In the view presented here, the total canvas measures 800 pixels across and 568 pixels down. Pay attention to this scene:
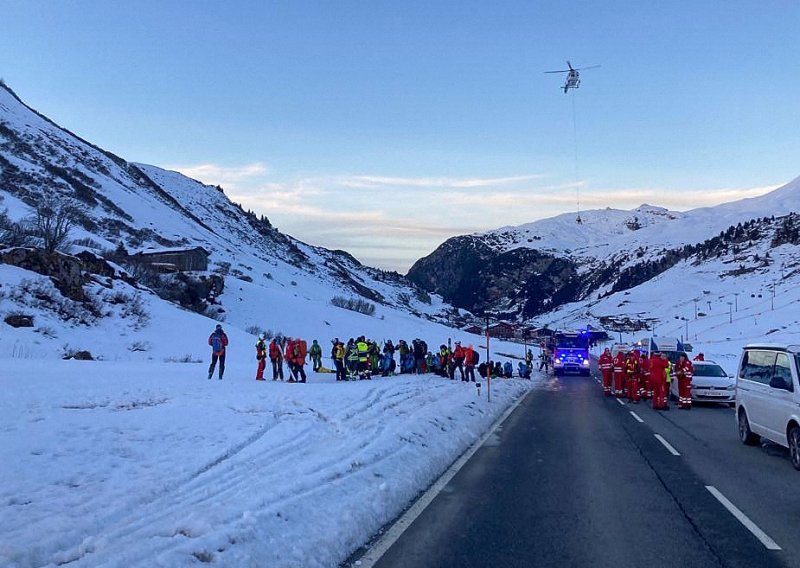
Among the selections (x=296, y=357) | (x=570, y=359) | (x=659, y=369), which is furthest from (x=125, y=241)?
(x=659, y=369)

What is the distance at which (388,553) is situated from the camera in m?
6.07

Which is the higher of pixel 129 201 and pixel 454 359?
pixel 129 201

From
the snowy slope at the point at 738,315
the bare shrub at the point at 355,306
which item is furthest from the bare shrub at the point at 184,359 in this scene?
the bare shrub at the point at 355,306

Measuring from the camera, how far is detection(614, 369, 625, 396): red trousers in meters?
23.7

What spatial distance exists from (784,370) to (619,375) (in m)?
13.8

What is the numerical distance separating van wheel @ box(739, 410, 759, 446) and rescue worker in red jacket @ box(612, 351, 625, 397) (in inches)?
431

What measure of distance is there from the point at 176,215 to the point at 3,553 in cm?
8763

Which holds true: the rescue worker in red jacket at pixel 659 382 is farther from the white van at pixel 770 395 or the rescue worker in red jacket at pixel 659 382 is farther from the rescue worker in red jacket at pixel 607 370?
the white van at pixel 770 395

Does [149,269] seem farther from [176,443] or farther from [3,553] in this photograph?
[3,553]

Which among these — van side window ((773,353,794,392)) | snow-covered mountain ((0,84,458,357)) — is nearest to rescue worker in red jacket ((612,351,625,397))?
van side window ((773,353,794,392))

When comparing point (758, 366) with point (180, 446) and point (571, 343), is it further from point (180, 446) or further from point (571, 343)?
point (571, 343)

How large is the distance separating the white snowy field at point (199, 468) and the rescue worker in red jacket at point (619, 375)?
9753 mm

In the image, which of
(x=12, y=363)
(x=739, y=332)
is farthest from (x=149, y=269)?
(x=739, y=332)

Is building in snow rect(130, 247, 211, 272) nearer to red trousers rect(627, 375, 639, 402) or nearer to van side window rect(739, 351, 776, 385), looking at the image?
red trousers rect(627, 375, 639, 402)
